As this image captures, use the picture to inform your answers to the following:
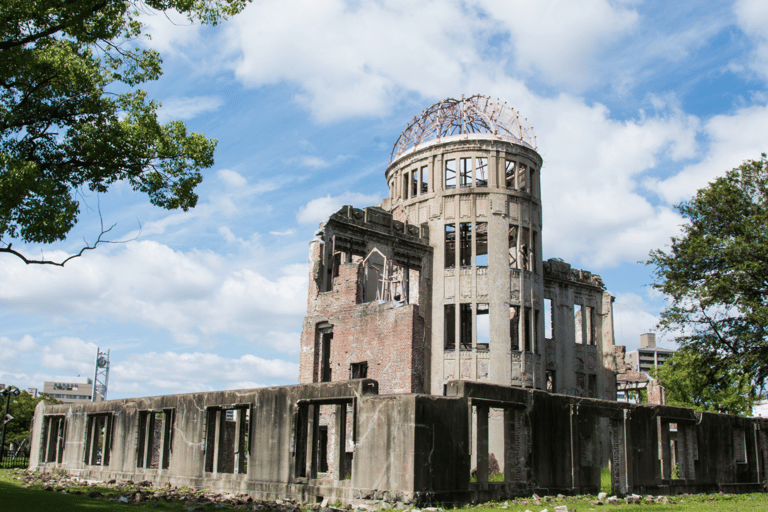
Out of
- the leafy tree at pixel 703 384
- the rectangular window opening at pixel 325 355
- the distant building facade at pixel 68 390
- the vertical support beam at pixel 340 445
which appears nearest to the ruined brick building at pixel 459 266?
the rectangular window opening at pixel 325 355

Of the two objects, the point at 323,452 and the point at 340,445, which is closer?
the point at 340,445

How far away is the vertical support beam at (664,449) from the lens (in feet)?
61.3

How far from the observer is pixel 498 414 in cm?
2708

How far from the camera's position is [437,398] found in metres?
13.6

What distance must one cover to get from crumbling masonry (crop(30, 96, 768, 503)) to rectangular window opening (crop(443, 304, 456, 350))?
11 cm

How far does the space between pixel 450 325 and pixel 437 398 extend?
1828 cm

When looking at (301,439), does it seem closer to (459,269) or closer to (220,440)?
(220,440)

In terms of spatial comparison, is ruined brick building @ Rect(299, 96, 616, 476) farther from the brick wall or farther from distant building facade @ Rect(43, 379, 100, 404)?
distant building facade @ Rect(43, 379, 100, 404)

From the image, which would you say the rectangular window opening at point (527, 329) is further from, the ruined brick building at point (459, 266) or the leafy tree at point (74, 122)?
the leafy tree at point (74, 122)

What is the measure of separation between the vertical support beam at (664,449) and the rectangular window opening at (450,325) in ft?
38.1

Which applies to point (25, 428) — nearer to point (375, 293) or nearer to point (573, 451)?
point (375, 293)

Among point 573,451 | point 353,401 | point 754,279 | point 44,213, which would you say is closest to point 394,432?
point 353,401

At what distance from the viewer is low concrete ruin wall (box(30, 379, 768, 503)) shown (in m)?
13.4

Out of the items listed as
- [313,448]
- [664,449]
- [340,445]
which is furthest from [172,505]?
[664,449]
